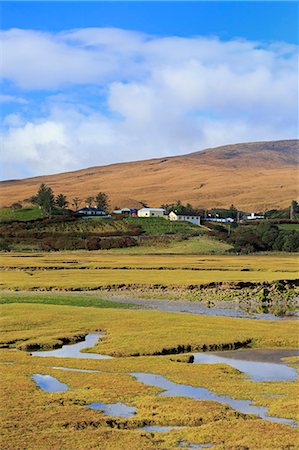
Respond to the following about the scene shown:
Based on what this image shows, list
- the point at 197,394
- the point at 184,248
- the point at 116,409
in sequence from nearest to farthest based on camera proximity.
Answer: the point at 116,409, the point at 197,394, the point at 184,248

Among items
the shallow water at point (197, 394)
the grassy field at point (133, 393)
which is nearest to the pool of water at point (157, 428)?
the grassy field at point (133, 393)

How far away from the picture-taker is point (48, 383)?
2711 centimetres

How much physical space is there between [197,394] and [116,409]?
3825mm

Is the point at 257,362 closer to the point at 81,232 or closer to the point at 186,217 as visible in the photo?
the point at 81,232

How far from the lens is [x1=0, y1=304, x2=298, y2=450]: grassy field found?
20.0m

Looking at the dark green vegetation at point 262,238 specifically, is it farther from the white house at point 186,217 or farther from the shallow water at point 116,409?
the shallow water at point 116,409

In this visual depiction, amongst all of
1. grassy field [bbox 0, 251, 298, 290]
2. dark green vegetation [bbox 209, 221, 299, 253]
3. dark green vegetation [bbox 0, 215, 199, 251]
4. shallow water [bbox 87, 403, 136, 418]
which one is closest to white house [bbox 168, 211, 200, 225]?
dark green vegetation [bbox 0, 215, 199, 251]

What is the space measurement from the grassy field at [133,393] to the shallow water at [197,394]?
0.39 m

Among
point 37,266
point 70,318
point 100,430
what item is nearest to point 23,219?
point 37,266

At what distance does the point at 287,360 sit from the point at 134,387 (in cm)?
999

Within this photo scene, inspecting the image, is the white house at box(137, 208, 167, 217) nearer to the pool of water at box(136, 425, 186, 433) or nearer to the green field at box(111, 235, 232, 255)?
the green field at box(111, 235, 232, 255)

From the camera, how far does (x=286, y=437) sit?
19.9 m

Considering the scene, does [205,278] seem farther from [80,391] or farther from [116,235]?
[116,235]

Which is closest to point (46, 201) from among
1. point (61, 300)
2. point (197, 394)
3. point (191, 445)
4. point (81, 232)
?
point (81, 232)
